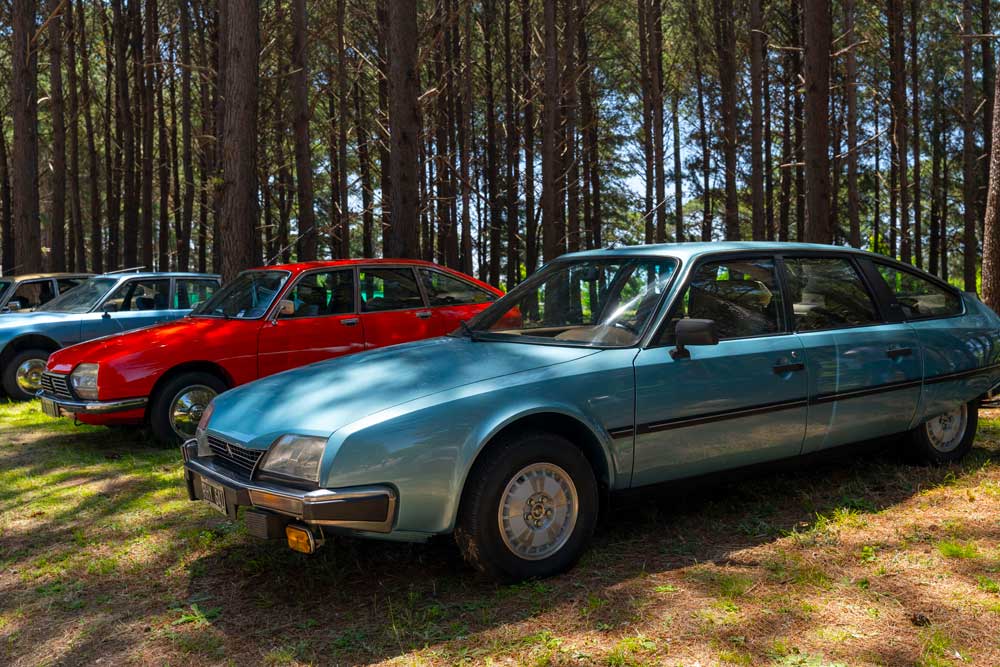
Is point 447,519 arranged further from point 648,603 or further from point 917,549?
point 917,549

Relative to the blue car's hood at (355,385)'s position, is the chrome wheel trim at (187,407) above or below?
below

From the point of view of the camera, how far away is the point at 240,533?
501cm

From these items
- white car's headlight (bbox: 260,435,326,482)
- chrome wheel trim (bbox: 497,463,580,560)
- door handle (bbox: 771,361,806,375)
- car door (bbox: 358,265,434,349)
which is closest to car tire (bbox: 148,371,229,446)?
car door (bbox: 358,265,434,349)

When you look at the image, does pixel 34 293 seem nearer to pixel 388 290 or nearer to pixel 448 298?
pixel 388 290

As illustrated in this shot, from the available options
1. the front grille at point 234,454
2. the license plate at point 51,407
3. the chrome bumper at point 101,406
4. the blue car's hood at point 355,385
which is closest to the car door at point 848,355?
the blue car's hood at point 355,385

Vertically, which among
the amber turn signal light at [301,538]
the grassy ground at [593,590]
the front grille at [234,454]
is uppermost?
the front grille at [234,454]

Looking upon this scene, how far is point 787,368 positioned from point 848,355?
1.79ft

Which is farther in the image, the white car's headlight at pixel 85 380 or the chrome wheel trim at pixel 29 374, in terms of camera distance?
the chrome wheel trim at pixel 29 374

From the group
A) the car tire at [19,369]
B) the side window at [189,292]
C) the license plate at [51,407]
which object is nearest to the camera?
the license plate at [51,407]

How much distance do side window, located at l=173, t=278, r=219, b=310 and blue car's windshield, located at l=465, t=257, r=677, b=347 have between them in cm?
682

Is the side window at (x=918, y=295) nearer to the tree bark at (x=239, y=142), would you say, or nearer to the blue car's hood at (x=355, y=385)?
the blue car's hood at (x=355, y=385)

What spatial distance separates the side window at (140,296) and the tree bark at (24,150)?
6636 mm

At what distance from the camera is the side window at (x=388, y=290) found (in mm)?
8305

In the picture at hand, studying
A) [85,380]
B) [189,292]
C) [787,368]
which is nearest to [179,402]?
[85,380]
